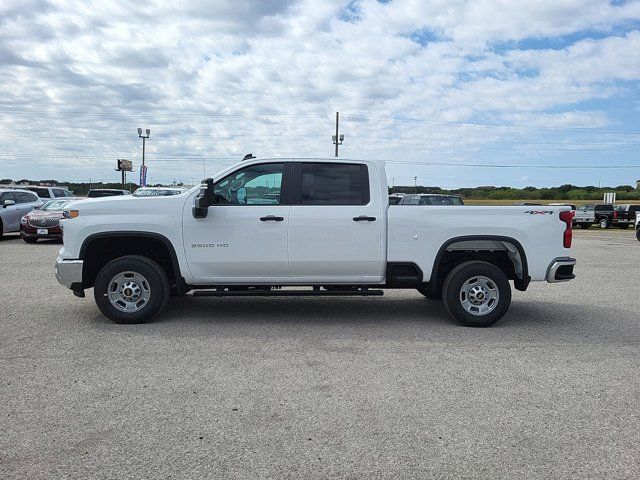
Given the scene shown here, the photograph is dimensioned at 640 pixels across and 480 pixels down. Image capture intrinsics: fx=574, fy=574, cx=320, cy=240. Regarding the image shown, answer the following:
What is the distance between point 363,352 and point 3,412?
126 inches

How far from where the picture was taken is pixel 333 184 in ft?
23.2

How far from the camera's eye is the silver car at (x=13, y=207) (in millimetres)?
19250

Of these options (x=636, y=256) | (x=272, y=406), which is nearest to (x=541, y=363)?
(x=272, y=406)

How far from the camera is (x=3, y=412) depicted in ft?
13.6

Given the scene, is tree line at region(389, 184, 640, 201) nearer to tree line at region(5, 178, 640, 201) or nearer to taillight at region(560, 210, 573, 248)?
tree line at region(5, 178, 640, 201)

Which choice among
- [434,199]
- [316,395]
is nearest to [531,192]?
[434,199]

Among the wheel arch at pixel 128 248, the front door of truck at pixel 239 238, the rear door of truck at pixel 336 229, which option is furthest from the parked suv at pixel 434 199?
the wheel arch at pixel 128 248

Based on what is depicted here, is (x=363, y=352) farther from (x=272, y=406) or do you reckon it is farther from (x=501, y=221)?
(x=501, y=221)

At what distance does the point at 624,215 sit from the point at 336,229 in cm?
3512

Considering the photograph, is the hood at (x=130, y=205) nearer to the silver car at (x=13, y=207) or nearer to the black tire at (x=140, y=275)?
the black tire at (x=140, y=275)

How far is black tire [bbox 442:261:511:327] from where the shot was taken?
696 centimetres

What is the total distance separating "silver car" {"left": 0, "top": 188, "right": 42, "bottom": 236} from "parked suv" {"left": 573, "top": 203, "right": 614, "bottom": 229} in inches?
1250

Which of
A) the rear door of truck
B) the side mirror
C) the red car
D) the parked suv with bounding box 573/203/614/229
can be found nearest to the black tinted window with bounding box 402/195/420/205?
the red car

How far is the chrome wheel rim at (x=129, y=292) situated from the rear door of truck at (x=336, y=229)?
181 cm
